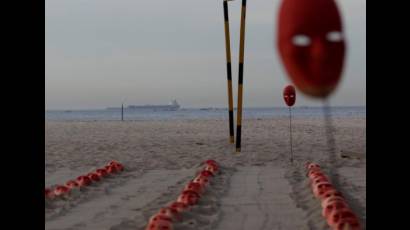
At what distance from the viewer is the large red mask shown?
210cm

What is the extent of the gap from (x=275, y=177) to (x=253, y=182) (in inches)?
21.5

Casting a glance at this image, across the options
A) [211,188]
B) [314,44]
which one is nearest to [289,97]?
[211,188]

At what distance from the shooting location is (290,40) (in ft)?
6.97

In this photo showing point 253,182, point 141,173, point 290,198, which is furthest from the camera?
point 141,173

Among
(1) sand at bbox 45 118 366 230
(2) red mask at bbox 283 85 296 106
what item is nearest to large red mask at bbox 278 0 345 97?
(1) sand at bbox 45 118 366 230

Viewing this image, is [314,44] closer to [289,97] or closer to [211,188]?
[211,188]

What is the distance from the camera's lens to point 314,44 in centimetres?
214

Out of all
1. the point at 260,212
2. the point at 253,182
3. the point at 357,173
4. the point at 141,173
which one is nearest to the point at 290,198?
the point at 260,212

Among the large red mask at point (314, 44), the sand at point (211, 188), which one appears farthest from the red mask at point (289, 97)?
the large red mask at point (314, 44)

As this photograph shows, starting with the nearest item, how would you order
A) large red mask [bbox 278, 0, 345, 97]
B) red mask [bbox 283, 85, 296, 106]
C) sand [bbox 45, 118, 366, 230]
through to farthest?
1. large red mask [bbox 278, 0, 345, 97]
2. sand [bbox 45, 118, 366, 230]
3. red mask [bbox 283, 85, 296, 106]

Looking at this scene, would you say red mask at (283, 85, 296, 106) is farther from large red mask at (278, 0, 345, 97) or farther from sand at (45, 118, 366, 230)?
large red mask at (278, 0, 345, 97)

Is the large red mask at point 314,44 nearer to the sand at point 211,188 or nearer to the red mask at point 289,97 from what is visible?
the sand at point 211,188
